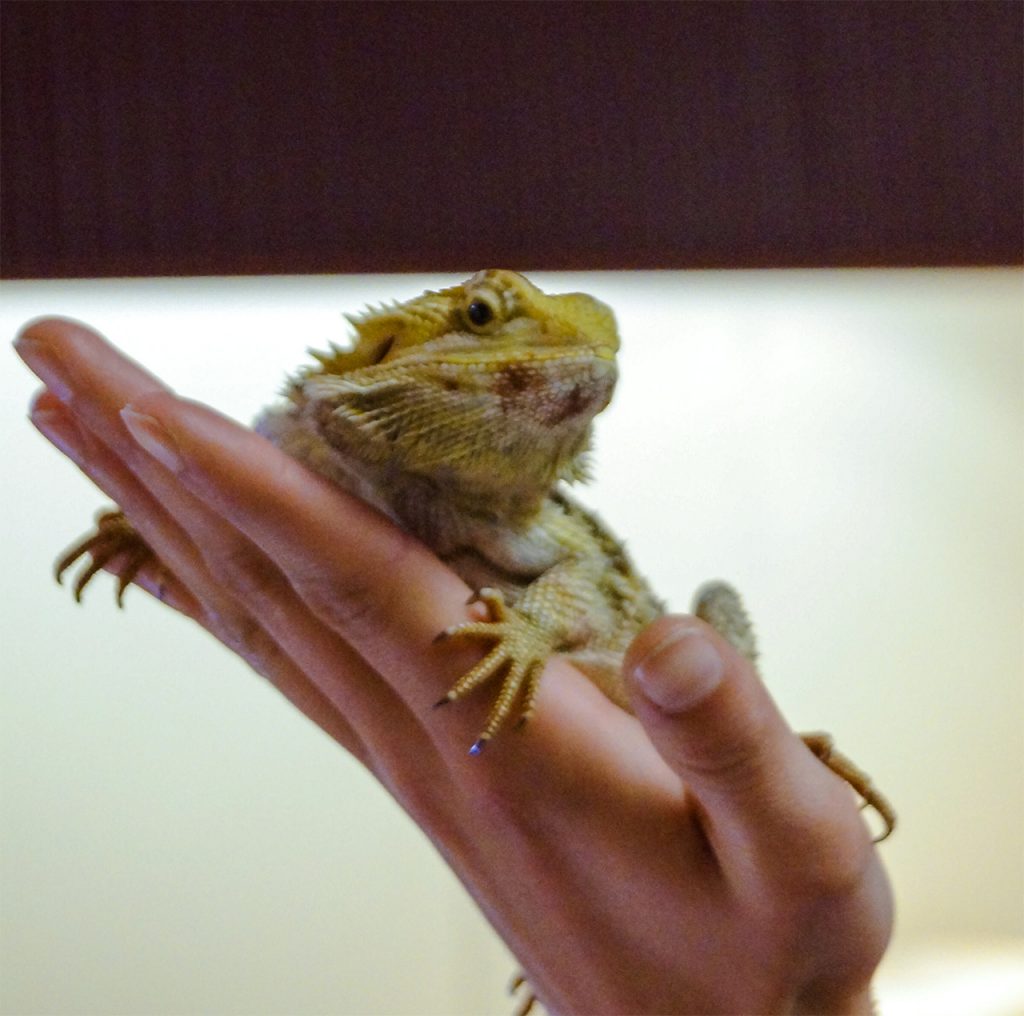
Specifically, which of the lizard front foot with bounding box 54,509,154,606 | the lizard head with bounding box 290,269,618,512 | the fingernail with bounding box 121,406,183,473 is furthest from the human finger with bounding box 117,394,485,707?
the lizard front foot with bounding box 54,509,154,606

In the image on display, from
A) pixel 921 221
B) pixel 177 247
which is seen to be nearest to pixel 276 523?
pixel 177 247

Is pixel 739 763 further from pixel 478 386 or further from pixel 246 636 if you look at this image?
pixel 246 636

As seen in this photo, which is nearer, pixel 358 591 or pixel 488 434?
pixel 358 591

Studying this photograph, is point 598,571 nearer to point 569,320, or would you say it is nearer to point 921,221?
point 569,320

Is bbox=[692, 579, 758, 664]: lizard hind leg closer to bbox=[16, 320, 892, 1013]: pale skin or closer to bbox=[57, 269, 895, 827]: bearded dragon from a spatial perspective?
bbox=[57, 269, 895, 827]: bearded dragon

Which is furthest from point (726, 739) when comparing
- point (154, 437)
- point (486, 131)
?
point (486, 131)

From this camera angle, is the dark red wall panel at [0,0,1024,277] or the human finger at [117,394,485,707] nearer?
the human finger at [117,394,485,707]
